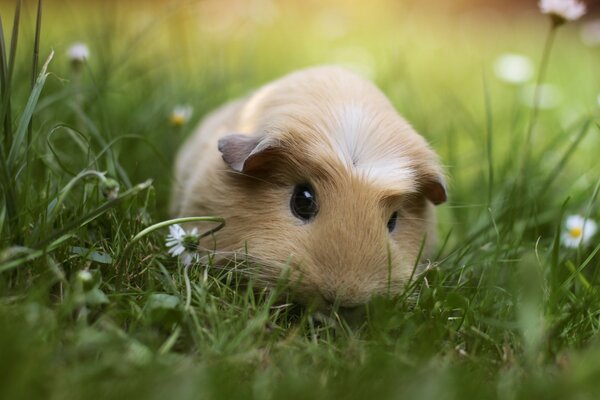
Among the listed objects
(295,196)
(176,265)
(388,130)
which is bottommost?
(176,265)

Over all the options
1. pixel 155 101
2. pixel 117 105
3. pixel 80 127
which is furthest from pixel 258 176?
pixel 117 105

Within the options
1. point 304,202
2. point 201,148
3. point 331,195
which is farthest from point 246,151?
point 201,148

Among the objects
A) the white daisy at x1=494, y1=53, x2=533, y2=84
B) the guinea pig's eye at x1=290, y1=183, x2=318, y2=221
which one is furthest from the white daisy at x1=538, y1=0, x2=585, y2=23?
the white daisy at x1=494, y1=53, x2=533, y2=84

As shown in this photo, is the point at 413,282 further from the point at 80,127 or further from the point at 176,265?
the point at 80,127

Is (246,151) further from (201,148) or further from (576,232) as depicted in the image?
(576,232)

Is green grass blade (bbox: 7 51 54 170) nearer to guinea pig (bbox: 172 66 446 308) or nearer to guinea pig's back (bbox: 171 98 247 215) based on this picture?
guinea pig (bbox: 172 66 446 308)

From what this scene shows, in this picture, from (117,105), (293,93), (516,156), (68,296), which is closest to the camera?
(68,296)

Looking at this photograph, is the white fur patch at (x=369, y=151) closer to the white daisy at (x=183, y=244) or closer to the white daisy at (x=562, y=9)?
the white daisy at (x=183, y=244)
